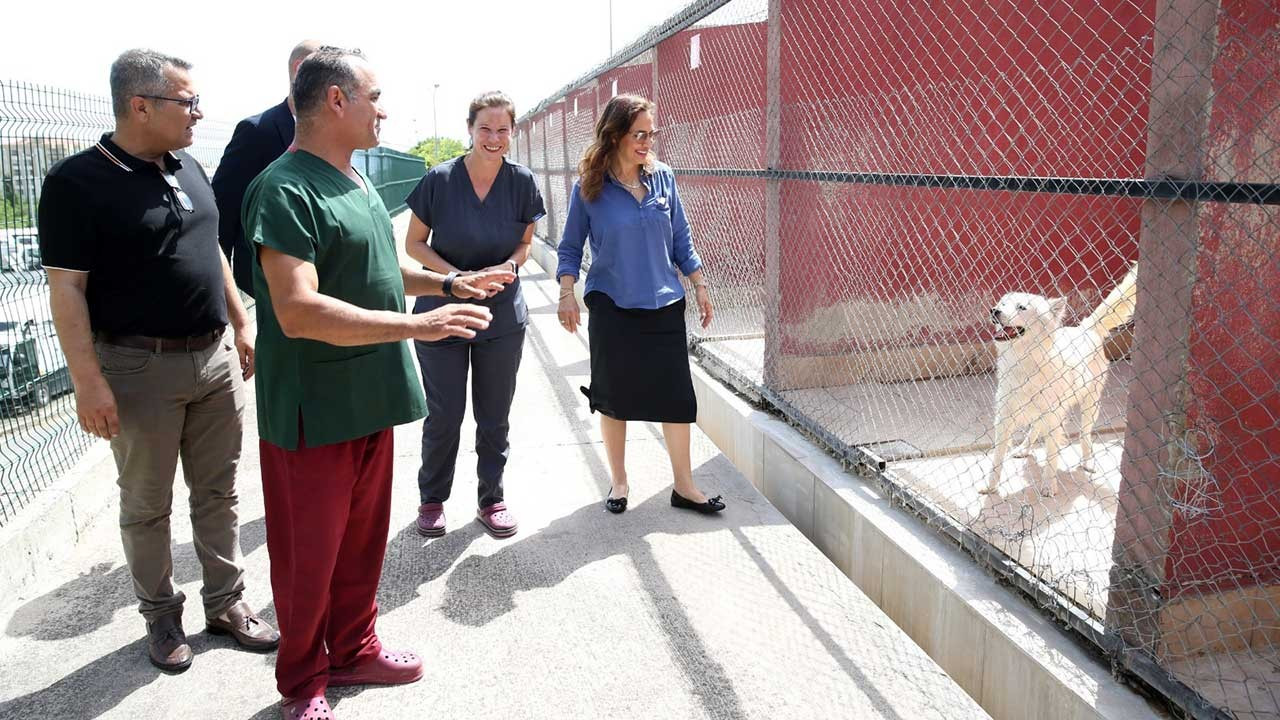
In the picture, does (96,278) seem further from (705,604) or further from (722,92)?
(722,92)

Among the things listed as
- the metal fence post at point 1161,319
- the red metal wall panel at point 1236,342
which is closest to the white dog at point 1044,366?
the red metal wall panel at point 1236,342

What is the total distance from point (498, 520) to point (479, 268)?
3.80 feet

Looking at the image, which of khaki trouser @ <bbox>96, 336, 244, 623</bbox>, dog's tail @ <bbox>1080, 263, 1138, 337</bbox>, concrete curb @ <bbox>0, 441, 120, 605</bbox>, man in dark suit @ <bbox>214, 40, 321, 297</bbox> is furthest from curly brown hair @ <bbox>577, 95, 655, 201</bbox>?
concrete curb @ <bbox>0, 441, 120, 605</bbox>

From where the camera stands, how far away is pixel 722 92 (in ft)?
21.7

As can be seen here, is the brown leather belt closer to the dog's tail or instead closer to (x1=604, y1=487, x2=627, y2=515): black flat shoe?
(x1=604, y1=487, x2=627, y2=515): black flat shoe

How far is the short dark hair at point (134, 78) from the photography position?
2.96 m

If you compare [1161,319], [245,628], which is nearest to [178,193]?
[245,628]

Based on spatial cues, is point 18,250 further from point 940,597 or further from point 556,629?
point 940,597

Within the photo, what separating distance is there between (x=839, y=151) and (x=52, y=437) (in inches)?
165

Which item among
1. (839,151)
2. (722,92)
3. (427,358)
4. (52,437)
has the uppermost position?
(722,92)

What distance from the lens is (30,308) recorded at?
461 centimetres

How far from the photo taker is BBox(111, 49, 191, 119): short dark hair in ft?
9.71

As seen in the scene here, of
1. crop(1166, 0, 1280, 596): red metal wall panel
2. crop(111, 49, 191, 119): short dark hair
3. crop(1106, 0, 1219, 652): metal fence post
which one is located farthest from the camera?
crop(111, 49, 191, 119): short dark hair

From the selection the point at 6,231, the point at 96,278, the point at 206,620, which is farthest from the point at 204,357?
the point at 6,231
